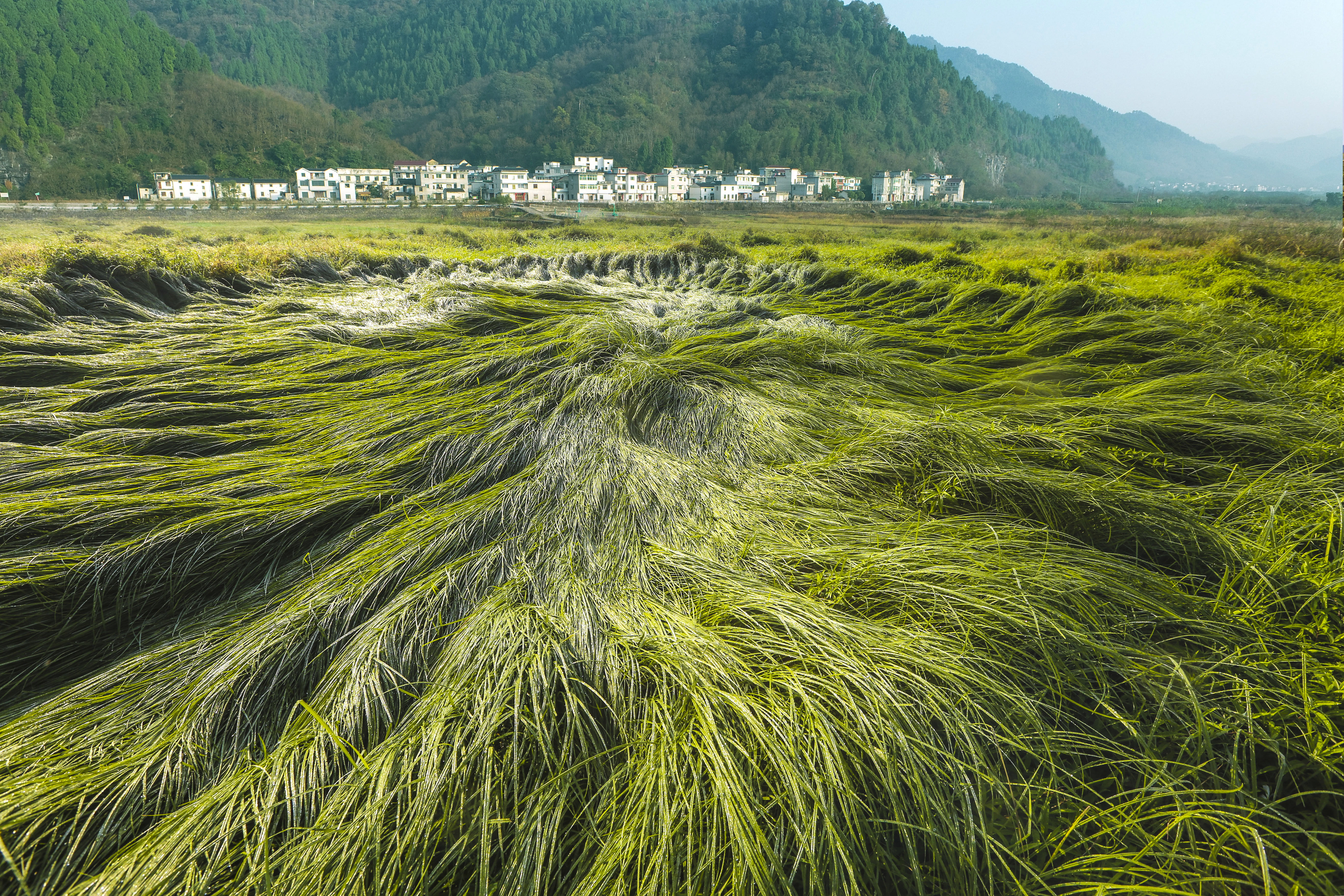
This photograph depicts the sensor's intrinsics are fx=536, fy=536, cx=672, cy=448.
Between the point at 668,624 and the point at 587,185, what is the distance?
116 ft

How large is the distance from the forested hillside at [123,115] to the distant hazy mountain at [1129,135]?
125m

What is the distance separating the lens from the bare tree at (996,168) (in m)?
48.2

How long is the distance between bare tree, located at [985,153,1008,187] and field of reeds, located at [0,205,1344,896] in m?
57.1

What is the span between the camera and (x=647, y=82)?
57812 mm

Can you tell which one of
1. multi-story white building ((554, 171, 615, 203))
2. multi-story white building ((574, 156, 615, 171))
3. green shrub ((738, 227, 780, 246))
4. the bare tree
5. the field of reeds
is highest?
the bare tree

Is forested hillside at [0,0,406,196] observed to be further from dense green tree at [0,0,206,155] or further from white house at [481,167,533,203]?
white house at [481,167,533,203]

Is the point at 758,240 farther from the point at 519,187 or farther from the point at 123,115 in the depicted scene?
the point at 123,115

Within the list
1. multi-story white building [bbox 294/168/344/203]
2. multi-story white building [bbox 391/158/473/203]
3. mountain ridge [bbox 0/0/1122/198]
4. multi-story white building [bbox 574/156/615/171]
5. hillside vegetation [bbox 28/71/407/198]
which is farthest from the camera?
multi-story white building [bbox 574/156/615/171]

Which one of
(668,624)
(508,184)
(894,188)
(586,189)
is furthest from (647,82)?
(668,624)

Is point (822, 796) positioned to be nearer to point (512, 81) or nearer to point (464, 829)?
point (464, 829)

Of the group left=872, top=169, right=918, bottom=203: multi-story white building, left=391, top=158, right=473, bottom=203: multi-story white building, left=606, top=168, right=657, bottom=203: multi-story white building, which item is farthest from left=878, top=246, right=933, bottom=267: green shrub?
left=391, top=158, right=473, bottom=203: multi-story white building

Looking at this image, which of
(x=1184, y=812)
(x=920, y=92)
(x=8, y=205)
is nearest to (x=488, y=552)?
(x=1184, y=812)

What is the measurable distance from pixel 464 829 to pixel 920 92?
7191 cm

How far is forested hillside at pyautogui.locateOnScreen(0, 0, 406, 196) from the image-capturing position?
17297mm
